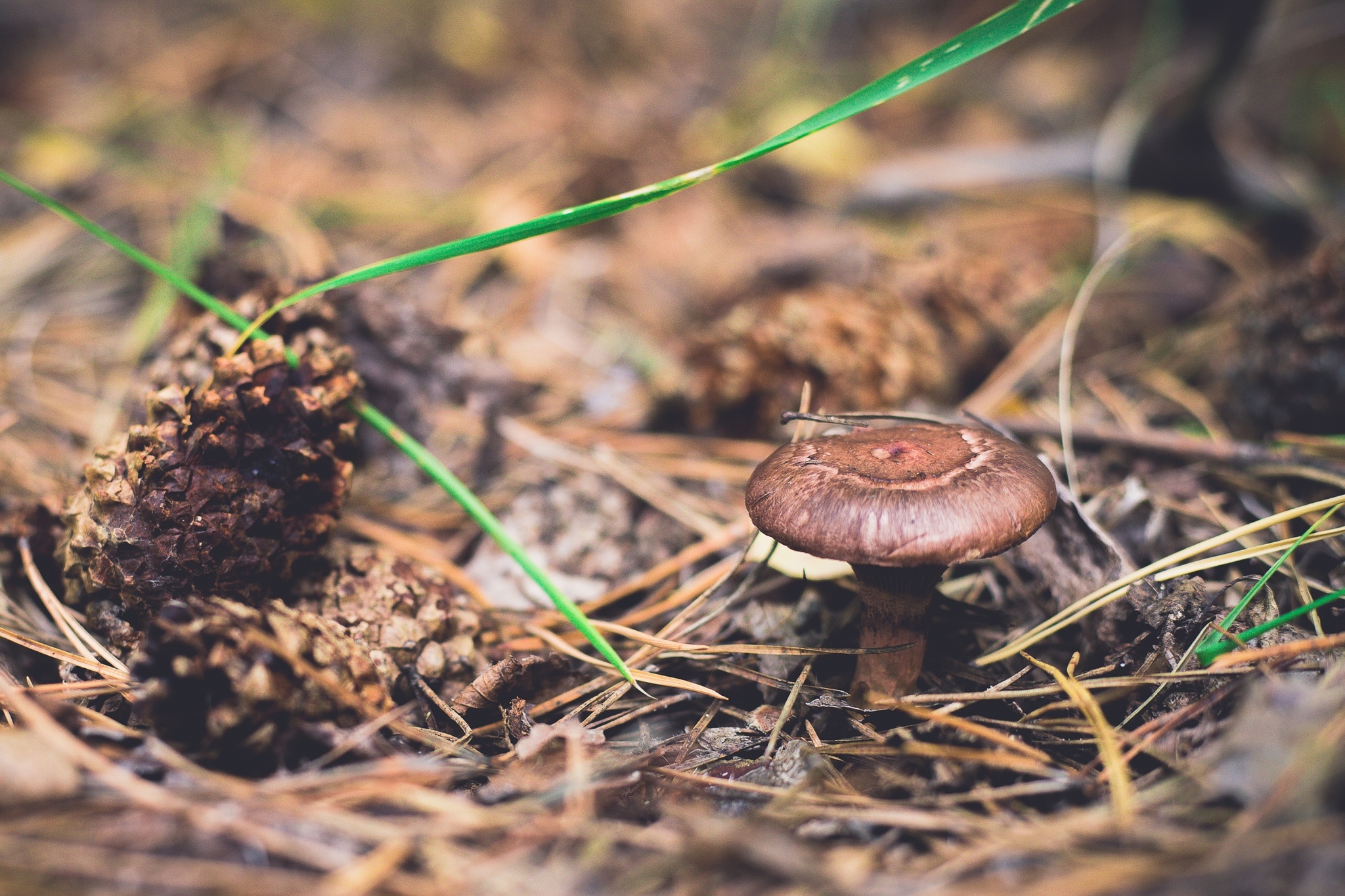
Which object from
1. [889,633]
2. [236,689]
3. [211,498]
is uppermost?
[211,498]

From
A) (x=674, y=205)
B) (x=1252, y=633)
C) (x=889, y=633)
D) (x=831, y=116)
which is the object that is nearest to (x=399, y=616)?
(x=889, y=633)

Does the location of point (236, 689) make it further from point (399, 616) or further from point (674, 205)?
point (674, 205)

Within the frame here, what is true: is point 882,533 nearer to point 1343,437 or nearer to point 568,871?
point 568,871

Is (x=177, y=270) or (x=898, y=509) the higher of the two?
(x=177, y=270)

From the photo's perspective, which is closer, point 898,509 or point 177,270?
point 898,509

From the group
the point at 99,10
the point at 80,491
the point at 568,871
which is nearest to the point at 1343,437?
the point at 568,871

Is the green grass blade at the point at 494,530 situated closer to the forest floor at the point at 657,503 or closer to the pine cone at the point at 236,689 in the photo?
the forest floor at the point at 657,503

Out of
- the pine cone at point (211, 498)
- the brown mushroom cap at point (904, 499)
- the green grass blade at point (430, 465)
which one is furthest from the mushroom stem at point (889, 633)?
the pine cone at point (211, 498)
